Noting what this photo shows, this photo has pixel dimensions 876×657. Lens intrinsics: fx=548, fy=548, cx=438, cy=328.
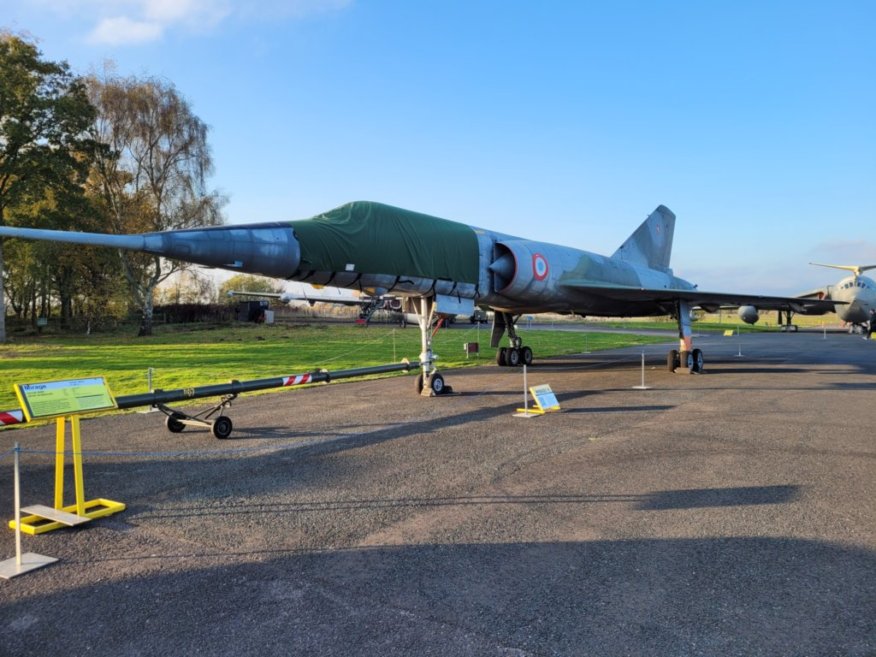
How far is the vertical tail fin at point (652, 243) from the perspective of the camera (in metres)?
18.5

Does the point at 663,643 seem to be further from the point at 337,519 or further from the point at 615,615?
the point at 337,519

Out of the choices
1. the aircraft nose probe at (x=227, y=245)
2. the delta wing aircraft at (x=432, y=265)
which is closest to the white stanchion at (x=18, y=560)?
the delta wing aircraft at (x=432, y=265)

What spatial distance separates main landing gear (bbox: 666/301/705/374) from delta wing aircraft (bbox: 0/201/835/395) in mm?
32

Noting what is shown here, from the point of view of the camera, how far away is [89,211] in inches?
1166

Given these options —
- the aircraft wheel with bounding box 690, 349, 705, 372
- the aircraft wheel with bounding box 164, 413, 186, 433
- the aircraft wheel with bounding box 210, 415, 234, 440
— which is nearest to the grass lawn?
the aircraft wheel with bounding box 164, 413, 186, 433

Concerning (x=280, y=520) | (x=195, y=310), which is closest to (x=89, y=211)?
(x=195, y=310)

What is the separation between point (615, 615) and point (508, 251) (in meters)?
9.79

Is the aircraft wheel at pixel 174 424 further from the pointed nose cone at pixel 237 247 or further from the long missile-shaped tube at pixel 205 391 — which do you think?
the pointed nose cone at pixel 237 247

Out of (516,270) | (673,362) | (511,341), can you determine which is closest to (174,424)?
(516,270)

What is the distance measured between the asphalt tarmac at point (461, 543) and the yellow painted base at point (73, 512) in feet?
0.39

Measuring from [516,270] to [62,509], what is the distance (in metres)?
9.39

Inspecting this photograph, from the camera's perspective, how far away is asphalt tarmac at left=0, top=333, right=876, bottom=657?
2.85m

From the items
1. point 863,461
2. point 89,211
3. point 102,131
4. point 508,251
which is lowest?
point 863,461

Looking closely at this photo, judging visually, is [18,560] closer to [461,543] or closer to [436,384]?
[461,543]
